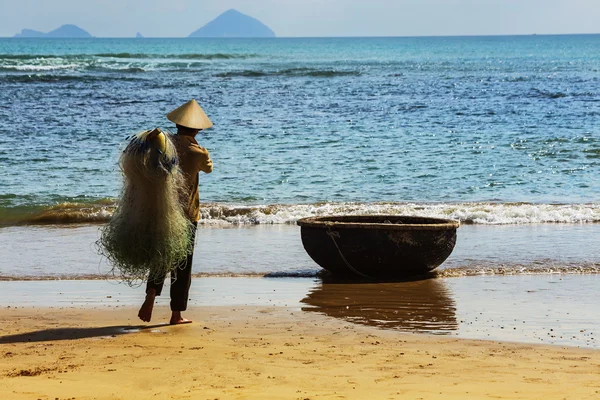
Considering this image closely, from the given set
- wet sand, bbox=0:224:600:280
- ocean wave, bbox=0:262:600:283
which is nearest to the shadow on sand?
ocean wave, bbox=0:262:600:283

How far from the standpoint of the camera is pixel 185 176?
643cm

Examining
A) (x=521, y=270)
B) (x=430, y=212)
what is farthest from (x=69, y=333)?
(x=430, y=212)

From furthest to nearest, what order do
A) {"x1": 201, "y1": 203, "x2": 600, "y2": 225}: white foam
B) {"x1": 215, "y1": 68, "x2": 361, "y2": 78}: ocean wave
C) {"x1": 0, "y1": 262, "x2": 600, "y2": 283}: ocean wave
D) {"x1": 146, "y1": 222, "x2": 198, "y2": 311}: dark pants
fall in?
{"x1": 215, "y1": 68, "x2": 361, "y2": 78}: ocean wave, {"x1": 201, "y1": 203, "x2": 600, "y2": 225}: white foam, {"x1": 0, "y1": 262, "x2": 600, "y2": 283}: ocean wave, {"x1": 146, "y1": 222, "x2": 198, "y2": 311}: dark pants

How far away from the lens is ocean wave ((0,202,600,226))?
488 inches

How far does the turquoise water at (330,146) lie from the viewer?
14133 mm

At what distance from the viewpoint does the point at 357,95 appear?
108 feet

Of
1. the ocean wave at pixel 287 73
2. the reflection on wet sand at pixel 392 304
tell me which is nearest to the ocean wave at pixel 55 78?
the ocean wave at pixel 287 73

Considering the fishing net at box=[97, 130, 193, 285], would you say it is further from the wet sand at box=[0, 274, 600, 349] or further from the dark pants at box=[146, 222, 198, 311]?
the wet sand at box=[0, 274, 600, 349]

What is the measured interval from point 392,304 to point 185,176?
2.12 metres

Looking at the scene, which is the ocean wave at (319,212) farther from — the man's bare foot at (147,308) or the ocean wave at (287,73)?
the ocean wave at (287,73)

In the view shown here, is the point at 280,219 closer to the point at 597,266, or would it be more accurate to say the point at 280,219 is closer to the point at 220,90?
the point at 597,266

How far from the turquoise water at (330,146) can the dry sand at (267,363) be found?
241 inches

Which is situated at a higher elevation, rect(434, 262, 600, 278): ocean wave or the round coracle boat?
the round coracle boat

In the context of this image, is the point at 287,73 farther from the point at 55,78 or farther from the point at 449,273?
the point at 449,273
